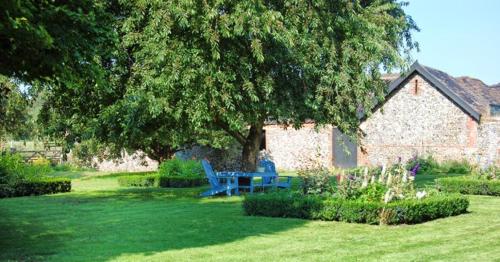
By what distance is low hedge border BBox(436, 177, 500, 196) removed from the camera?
18.8 m

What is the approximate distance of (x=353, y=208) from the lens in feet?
40.8

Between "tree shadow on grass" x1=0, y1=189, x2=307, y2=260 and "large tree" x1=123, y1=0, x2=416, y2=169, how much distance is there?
2.57 metres

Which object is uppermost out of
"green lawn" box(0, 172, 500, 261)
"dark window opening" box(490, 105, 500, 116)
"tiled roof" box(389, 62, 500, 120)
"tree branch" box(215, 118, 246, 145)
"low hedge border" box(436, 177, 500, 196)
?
"tiled roof" box(389, 62, 500, 120)

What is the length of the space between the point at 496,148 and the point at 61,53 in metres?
26.4

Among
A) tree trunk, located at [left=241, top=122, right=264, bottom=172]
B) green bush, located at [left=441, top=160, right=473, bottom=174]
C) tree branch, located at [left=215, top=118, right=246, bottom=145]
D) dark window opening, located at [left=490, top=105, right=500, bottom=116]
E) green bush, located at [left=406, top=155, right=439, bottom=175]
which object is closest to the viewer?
tree branch, located at [left=215, top=118, right=246, bottom=145]

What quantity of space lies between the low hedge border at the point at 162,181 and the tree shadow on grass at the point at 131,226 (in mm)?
5896

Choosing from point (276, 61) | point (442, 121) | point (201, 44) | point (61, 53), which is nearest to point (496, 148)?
point (442, 121)

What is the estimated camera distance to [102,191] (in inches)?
918

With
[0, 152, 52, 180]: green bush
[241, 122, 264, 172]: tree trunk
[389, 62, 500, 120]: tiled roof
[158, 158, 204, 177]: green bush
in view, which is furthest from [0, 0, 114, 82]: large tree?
[389, 62, 500, 120]: tiled roof

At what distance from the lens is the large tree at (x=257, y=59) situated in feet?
51.3

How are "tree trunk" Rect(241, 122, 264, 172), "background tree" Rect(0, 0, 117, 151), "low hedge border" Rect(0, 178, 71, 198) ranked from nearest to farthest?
"background tree" Rect(0, 0, 117, 151)
"tree trunk" Rect(241, 122, 264, 172)
"low hedge border" Rect(0, 178, 71, 198)

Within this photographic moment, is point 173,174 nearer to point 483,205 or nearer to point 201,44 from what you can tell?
point 201,44

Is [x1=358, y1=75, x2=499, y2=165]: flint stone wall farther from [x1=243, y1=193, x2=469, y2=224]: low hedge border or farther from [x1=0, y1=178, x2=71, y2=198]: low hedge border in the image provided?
[x1=243, y1=193, x2=469, y2=224]: low hedge border

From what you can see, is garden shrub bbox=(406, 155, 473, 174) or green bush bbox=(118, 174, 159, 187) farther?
garden shrub bbox=(406, 155, 473, 174)
